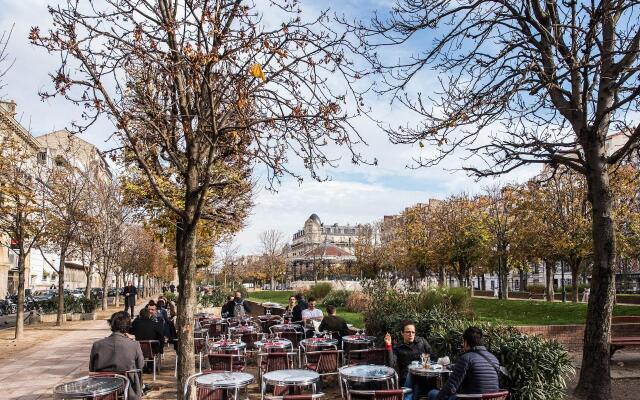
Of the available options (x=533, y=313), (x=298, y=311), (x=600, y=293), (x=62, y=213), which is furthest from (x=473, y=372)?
(x=62, y=213)

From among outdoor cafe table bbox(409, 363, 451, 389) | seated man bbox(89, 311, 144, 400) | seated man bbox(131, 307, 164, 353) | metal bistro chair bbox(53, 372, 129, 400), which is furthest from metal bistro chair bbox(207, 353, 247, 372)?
seated man bbox(131, 307, 164, 353)

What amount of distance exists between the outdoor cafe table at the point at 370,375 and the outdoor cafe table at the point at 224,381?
132 cm

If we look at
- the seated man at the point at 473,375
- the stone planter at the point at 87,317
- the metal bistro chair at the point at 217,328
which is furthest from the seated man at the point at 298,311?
the stone planter at the point at 87,317

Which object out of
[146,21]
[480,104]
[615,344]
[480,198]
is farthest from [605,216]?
[480,198]

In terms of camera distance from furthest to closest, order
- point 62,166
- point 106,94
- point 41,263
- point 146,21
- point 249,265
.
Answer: point 249,265 → point 41,263 → point 62,166 → point 146,21 → point 106,94

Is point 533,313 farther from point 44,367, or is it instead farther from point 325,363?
point 44,367

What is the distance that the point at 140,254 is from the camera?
42688 millimetres

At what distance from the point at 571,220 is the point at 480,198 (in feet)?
45.1

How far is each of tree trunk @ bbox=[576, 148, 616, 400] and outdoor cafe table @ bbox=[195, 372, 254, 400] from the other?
5534 mm

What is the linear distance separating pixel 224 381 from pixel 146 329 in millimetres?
5141

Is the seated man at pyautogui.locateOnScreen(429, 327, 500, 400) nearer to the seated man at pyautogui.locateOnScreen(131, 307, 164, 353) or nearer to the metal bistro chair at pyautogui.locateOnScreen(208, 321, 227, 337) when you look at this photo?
the seated man at pyautogui.locateOnScreen(131, 307, 164, 353)

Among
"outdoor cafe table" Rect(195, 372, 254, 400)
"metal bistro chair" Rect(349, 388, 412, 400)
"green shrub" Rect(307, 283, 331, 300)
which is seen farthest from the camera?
"green shrub" Rect(307, 283, 331, 300)

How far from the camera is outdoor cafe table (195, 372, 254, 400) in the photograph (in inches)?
260

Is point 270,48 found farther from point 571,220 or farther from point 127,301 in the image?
point 571,220
